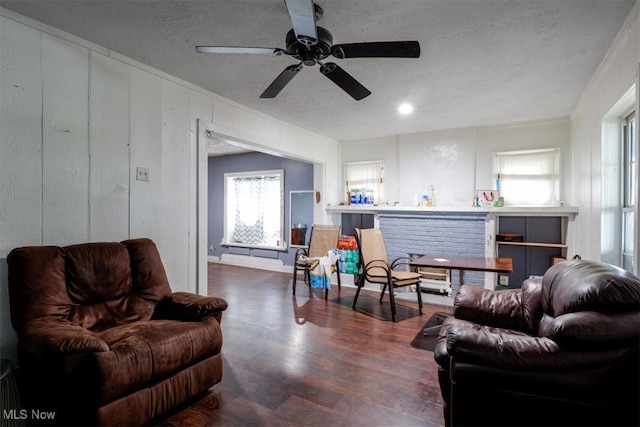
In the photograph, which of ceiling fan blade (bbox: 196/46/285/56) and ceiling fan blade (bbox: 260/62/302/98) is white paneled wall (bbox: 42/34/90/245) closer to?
ceiling fan blade (bbox: 196/46/285/56)

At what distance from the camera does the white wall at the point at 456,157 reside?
14.2 feet

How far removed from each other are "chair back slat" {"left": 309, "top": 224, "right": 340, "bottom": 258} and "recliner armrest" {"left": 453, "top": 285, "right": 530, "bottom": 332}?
2733 millimetres

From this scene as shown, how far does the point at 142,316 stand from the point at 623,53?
12.7 ft

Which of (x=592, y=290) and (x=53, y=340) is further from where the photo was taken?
(x=53, y=340)

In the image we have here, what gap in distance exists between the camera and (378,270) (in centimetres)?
417

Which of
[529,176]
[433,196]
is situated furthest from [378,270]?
[529,176]

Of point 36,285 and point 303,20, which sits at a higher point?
point 303,20

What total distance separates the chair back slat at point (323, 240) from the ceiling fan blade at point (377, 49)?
3.43 metres

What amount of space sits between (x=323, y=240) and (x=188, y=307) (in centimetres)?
307

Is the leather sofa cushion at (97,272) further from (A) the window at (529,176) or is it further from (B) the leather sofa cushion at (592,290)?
(A) the window at (529,176)

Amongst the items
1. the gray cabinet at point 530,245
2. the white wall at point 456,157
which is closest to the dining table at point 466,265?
the gray cabinet at point 530,245

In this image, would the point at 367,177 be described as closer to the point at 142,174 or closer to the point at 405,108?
the point at 405,108

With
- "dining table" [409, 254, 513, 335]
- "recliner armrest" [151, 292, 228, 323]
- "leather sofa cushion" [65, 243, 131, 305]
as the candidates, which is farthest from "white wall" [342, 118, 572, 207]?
"leather sofa cushion" [65, 243, 131, 305]

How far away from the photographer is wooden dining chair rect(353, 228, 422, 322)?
3852 mm
